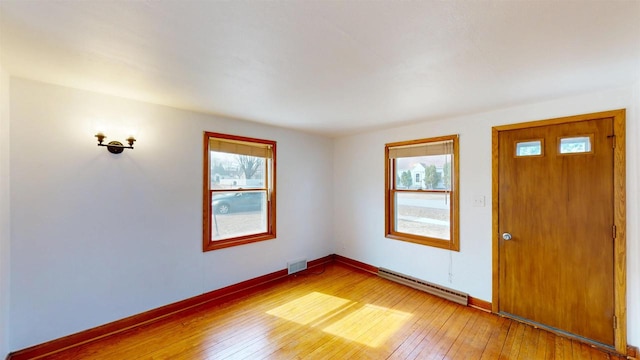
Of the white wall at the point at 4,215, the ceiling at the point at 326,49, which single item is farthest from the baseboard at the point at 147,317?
the ceiling at the point at 326,49

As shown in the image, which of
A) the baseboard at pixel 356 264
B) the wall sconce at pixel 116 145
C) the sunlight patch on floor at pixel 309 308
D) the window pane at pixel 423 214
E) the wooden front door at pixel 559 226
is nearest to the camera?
the wooden front door at pixel 559 226

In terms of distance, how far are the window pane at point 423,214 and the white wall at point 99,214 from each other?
252 centimetres

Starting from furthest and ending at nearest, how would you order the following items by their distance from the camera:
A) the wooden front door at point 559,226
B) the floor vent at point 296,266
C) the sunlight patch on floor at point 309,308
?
the floor vent at point 296,266 → the sunlight patch on floor at point 309,308 → the wooden front door at point 559,226

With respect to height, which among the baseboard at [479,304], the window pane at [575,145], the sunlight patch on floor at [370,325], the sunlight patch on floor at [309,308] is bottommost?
the sunlight patch on floor at [370,325]

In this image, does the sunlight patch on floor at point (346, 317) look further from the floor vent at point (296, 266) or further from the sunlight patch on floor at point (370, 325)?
the floor vent at point (296, 266)

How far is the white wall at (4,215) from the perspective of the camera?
1945 mm

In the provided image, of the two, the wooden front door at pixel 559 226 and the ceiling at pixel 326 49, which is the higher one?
the ceiling at pixel 326 49

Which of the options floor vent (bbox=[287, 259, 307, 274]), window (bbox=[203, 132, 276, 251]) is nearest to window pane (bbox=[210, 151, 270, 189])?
window (bbox=[203, 132, 276, 251])

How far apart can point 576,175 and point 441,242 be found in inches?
62.2

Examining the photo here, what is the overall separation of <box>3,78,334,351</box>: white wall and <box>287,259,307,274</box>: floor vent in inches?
32.0

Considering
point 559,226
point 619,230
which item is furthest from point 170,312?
point 619,230

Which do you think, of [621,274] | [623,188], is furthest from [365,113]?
[621,274]

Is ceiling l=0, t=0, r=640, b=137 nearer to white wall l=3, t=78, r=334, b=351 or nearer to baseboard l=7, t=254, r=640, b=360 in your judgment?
white wall l=3, t=78, r=334, b=351

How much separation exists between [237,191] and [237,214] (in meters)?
0.33
